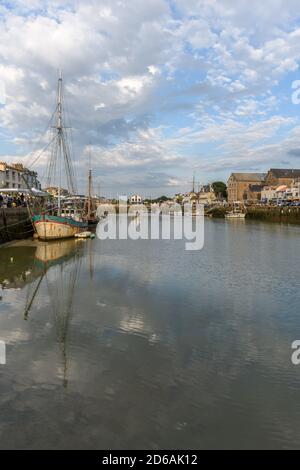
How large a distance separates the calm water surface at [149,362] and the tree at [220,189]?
15613 centimetres

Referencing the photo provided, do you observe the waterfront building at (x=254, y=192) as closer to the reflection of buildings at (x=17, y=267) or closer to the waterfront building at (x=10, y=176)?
the waterfront building at (x=10, y=176)

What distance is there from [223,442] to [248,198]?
456 feet

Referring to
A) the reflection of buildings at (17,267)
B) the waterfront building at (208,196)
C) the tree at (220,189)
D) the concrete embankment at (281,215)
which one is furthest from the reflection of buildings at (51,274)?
the tree at (220,189)

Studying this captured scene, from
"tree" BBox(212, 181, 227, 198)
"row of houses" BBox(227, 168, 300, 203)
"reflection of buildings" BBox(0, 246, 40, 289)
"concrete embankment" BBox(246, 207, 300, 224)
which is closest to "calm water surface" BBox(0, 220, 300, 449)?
"reflection of buildings" BBox(0, 246, 40, 289)

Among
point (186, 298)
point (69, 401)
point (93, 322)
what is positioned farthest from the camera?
point (186, 298)

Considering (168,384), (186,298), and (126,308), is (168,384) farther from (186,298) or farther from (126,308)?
(186,298)

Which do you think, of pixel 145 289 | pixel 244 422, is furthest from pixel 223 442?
pixel 145 289

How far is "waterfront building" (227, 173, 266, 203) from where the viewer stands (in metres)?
144

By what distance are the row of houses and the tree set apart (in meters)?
21.3

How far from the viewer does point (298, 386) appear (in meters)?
8.23

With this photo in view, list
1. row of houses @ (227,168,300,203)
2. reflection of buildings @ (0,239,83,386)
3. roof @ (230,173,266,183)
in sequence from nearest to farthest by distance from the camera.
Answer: reflection of buildings @ (0,239,83,386) → row of houses @ (227,168,300,203) → roof @ (230,173,266,183)

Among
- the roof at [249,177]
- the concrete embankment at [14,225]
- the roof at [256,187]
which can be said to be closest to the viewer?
the concrete embankment at [14,225]

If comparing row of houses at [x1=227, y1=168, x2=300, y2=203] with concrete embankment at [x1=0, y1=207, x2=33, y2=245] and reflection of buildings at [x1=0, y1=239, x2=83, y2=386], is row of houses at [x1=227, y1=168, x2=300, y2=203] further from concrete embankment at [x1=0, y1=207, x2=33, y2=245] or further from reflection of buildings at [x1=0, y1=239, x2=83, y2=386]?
reflection of buildings at [x1=0, y1=239, x2=83, y2=386]

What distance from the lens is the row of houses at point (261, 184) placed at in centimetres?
11721
